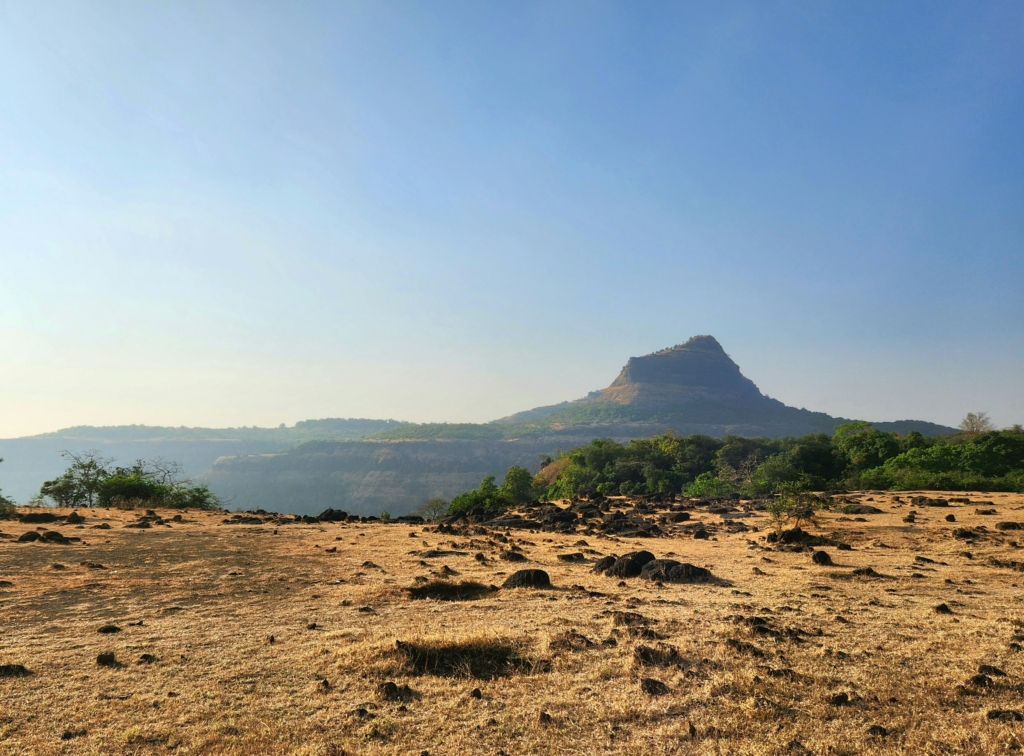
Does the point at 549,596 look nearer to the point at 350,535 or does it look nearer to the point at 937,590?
the point at 937,590

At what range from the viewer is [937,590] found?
1739 centimetres

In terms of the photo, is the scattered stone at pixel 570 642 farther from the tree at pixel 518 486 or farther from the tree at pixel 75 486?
the tree at pixel 518 486

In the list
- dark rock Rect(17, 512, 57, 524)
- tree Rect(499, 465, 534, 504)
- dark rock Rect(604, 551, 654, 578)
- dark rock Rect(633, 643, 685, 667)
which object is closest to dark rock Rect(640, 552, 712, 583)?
dark rock Rect(604, 551, 654, 578)

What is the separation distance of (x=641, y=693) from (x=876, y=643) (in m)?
6.17

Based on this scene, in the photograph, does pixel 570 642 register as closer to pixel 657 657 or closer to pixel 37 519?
pixel 657 657

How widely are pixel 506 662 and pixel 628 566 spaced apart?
1169cm

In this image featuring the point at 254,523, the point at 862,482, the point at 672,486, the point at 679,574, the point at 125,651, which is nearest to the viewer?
the point at 125,651

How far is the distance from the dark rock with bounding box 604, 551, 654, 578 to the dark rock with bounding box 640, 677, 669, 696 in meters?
11.9

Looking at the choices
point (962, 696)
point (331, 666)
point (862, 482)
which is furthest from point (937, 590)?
point (862, 482)

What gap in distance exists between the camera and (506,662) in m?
11.0

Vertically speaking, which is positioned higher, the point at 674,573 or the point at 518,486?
the point at 674,573

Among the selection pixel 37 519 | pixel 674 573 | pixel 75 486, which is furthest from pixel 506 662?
pixel 75 486

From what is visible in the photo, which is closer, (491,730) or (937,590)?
(491,730)

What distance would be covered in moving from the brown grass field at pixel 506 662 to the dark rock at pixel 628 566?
67 cm
